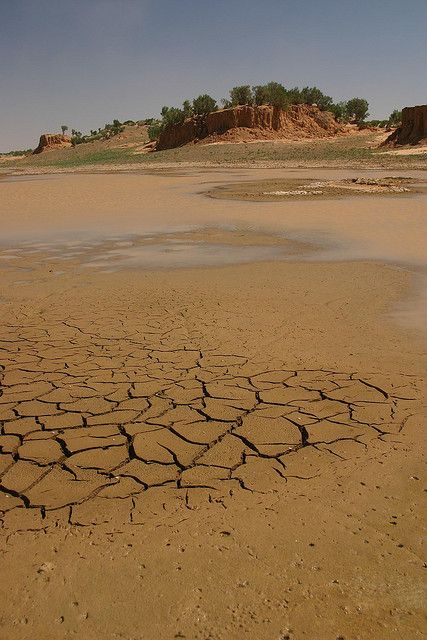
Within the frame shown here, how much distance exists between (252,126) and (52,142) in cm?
4662

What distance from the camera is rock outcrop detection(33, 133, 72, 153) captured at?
90.2 metres

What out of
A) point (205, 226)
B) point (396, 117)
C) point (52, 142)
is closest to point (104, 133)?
point (52, 142)

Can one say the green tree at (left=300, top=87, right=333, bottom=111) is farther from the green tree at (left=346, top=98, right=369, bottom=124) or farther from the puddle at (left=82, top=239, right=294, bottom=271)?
the puddle at (left=82, top=239, right=294, bottom=271)

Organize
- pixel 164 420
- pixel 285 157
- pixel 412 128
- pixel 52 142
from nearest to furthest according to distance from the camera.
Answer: pixel 164 420 < pixel 285 157 < pixel 412 128 < pixel 52 142

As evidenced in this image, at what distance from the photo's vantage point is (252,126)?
190 feet

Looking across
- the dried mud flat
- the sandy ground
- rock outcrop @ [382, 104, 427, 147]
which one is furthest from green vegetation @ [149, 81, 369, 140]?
the sandy ground

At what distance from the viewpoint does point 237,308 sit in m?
6.10

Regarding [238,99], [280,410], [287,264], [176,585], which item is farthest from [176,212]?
[238,99]

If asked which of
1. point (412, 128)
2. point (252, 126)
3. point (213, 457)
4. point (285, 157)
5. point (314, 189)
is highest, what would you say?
point (252, 126)

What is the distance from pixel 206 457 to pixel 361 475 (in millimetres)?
851

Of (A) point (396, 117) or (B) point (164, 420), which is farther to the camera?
(A) point (396, 117)

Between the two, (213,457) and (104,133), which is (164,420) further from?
(104,133)

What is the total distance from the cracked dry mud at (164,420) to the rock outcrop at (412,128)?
43556 mm

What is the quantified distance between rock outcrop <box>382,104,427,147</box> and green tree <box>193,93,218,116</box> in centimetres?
2478
